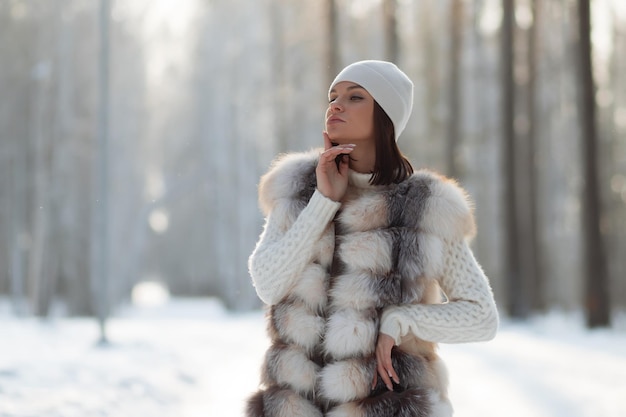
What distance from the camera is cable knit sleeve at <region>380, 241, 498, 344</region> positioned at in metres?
2.55

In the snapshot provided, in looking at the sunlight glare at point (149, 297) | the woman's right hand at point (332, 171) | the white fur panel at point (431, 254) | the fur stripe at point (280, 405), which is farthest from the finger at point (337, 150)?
the sunlight glare at point (149, 297)

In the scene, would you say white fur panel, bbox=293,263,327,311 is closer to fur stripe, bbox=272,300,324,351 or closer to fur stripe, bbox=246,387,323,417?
fur stripe, bbox=272,300,324,351

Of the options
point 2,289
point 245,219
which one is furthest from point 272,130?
point 2,289

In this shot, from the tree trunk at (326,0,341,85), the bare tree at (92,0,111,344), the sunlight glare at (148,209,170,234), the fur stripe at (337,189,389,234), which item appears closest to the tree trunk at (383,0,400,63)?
the tree trunk at (326,0,341,85)

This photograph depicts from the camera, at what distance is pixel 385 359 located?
8.21ft

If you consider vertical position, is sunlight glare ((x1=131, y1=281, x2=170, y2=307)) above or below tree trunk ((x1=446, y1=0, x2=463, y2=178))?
below

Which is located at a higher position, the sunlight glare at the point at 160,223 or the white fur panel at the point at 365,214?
the white fur panel at the point at 365,214

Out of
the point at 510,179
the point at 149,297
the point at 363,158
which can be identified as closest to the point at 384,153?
the point at 363,158

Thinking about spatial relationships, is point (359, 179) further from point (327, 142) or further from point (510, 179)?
point (510, 179)

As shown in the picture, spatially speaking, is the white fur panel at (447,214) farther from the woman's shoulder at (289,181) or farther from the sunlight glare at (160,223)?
the sunlight glare at (160,223)

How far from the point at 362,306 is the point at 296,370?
0.30 meters

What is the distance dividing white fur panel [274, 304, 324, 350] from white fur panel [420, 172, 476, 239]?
0.47m

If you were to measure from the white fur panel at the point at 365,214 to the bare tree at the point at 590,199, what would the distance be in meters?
13.6

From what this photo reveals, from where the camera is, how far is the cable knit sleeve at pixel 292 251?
2.65 metres
